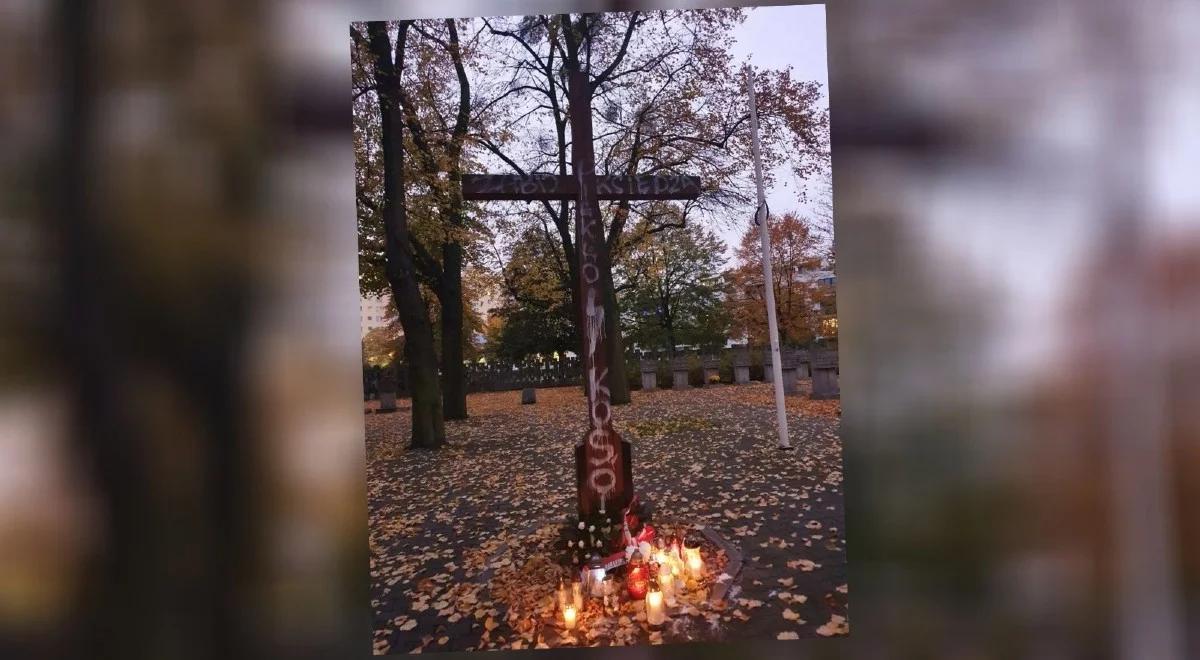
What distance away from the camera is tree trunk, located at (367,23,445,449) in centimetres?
195

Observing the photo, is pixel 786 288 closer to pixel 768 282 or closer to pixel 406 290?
pixel 768 282

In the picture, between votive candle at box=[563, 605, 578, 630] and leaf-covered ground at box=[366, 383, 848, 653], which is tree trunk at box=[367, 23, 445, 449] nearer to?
leaf-covered ground at box=[366, 383, 848, 653]

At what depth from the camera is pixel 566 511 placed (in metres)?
1.92

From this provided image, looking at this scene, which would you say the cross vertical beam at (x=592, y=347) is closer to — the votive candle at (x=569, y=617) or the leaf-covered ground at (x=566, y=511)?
the leaf-covered ground at (x=566, y=511)

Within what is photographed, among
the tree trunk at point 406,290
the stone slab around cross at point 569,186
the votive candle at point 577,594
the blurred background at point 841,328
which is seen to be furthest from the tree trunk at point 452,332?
the votive candle at point 577,594

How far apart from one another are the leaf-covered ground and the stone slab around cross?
0.91 meters

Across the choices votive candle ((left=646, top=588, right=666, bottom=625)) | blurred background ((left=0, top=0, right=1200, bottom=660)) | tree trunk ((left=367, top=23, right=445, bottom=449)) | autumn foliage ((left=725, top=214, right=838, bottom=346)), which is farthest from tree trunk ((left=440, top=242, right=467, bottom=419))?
autumn foliage ((left=725, top=214, right=838, bottom=346))

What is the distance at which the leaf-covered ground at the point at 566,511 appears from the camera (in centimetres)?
163

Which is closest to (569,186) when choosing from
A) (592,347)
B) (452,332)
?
(592,347)
